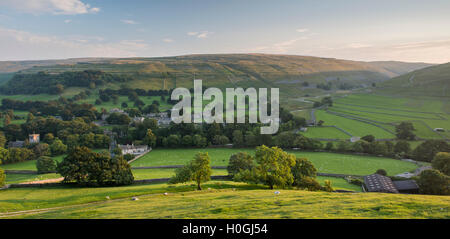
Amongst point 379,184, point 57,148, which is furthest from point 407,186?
point 57,148

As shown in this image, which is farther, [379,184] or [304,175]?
[379,184]

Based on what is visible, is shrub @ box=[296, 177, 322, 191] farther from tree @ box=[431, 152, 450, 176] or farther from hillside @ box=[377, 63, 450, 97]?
hillside @ box=[377, 63, 450, 97]

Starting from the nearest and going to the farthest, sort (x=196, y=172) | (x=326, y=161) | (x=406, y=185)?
(x=196, y=172) → (x=406, y=185) → (x=326, y=161)

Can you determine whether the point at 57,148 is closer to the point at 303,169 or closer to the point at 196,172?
the point at 196,172

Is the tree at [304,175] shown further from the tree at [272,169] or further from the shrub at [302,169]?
the tree at [272,169]

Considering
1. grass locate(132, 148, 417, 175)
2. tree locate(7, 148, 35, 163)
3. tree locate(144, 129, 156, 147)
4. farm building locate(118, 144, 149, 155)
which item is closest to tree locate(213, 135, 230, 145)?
grass locate(132, 148, 417, 175)

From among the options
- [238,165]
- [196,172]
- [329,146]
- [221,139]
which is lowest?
[329,146]

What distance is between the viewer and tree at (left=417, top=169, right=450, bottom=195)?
34031mm

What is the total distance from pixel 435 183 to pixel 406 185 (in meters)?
5.12

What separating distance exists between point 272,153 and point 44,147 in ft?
214

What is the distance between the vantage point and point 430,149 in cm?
5353

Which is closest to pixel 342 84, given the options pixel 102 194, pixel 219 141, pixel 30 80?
pixel 219 141

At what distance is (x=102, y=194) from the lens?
3028cm
